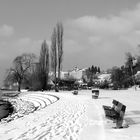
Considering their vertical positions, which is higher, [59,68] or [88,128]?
[59,68]

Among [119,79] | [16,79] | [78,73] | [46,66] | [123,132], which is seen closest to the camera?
[123,132]

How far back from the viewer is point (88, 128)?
10898 millimetres

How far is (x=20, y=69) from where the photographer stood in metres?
85.1

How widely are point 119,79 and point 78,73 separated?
9207 cm

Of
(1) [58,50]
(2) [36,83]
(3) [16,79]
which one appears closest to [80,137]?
(1) [58,50]

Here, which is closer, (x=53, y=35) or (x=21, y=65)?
(x=53, y=35)

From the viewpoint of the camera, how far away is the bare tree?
277 feet

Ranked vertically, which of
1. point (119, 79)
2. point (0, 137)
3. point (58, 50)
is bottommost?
point (0, 137)

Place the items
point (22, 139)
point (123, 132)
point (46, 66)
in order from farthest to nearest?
point (46, 66)
point (123, 132)
point (22, 139)

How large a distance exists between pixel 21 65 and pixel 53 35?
2718 centimetres

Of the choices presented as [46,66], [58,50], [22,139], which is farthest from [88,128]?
[46,66]

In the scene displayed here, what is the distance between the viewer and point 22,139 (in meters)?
8.88

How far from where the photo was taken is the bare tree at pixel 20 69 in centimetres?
8456

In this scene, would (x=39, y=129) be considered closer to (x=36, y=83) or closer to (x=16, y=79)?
(x=36, y=83)
